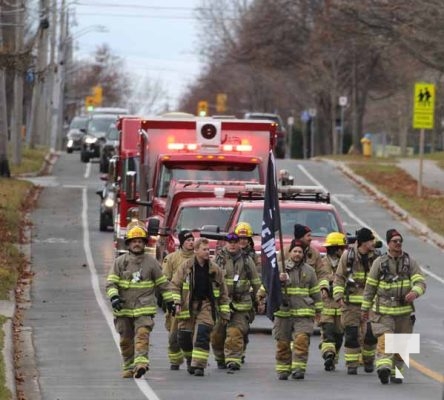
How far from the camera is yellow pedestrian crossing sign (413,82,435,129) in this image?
1646 inches

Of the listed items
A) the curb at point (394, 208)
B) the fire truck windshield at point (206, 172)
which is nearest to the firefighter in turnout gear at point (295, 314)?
the fire truck windshield at point (206, 172)

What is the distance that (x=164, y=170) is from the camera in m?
27.8

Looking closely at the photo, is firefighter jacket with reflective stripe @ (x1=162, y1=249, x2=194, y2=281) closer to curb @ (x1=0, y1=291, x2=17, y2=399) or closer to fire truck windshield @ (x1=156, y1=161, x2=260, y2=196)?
curb @ (x1=0, y1=291, x2=17, y2=399)

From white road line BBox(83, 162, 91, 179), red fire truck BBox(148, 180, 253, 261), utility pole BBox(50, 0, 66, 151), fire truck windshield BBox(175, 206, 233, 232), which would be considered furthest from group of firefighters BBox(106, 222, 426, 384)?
utility pole BBox(50, 0, 66, 151)

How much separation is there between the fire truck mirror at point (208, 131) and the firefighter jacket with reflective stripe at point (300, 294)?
1169 cm

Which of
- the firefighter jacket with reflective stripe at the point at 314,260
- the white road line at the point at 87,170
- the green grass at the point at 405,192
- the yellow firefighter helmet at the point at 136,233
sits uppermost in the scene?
the yellow firefighter helmet at the point at 136,233

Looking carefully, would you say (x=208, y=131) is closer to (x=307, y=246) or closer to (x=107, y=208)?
(x=107, y=208)

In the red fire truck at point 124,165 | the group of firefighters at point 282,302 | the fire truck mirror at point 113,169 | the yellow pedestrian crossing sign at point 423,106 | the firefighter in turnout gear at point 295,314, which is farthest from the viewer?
the yellow pedestrian crossing sign at point 423,106

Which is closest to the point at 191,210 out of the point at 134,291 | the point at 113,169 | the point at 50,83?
the point at 134,291

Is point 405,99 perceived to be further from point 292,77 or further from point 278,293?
point 278,293

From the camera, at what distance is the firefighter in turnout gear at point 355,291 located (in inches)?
672

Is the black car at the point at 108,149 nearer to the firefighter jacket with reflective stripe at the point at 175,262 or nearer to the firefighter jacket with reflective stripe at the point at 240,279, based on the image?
the firefighter jacket with reflective stripe at the point at 175,262

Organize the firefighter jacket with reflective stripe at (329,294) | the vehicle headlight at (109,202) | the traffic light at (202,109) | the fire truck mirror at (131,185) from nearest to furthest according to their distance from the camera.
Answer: the firefighter jacket with reflective stripe at (329,294), the fire truck mirror at (131,185), the vehicle headlight at (109,202), the traffic light at (202,109)

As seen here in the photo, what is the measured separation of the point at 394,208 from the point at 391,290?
86.2ft
